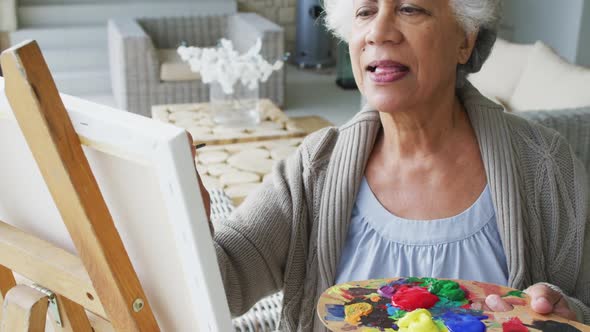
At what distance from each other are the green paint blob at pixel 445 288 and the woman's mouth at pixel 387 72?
304 mm

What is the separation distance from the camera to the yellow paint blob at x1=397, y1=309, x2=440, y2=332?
870 millimetres

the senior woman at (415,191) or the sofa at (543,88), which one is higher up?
the senior woman at (415,191)

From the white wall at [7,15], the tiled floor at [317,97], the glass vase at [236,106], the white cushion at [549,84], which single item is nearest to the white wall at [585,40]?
the tiled floor at [317,97]

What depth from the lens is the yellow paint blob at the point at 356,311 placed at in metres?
0.89

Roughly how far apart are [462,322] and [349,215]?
35cm

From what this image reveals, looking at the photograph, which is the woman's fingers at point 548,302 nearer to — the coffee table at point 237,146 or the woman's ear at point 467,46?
the woman's ear at point 467,46

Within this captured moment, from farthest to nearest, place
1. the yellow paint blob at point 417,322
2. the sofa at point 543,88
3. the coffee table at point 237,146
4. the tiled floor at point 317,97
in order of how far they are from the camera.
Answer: the tiled floor at point 317,97 < the coffee table at point 237,146 < the sofa at point 543,88 < the yellow paint blob at point 417,322

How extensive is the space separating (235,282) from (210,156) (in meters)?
2.26

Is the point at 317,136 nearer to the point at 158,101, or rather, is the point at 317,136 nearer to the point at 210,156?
the point at 210,156

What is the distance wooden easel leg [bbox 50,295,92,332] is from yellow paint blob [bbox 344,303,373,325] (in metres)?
0.33

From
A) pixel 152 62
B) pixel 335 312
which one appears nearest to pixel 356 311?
pixel 335 312

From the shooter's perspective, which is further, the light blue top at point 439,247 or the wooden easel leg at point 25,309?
the light blue top at point 439,247

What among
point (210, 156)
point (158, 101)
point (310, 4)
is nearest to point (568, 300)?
point (210, 156)

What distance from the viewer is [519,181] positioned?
117 cm
